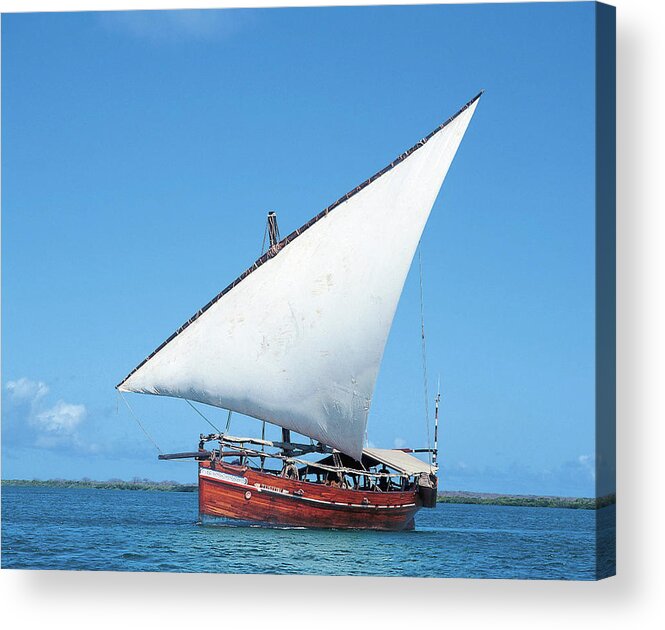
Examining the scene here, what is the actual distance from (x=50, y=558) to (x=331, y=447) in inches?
197

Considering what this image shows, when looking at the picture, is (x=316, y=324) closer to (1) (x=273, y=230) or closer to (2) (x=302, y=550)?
(1) (x=273, y=230)

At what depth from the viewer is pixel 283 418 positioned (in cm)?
1952

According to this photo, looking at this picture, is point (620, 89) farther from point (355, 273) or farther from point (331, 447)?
point (331, 447)

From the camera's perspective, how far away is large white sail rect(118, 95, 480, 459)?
60.5ft

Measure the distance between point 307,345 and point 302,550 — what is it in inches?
121

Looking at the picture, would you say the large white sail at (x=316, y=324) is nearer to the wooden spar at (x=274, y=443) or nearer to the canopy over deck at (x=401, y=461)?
the wooden spar at (x=274, y=443)

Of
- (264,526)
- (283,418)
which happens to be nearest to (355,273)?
(283,418)

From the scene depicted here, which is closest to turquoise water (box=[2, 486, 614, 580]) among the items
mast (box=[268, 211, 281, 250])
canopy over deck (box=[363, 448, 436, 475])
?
canopy over deck (box=[363, 448, 436, 475])

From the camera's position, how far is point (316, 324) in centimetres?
1900

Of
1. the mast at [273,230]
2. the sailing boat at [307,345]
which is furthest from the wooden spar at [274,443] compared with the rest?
the mast at [273,230]

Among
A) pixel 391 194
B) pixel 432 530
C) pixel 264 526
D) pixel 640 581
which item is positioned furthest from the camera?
pixel 432 530

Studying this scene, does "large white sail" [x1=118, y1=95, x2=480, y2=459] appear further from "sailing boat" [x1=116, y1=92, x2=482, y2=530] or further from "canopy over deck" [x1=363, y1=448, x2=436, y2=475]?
"canopy over deck" [x1=363, y1=448, x2=436, y2=475]

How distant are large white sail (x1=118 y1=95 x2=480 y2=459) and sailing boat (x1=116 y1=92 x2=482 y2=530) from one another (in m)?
0.01

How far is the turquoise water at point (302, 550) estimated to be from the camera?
15.9m
